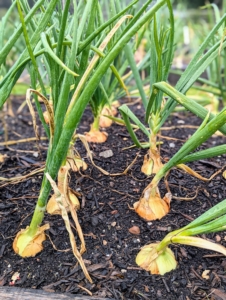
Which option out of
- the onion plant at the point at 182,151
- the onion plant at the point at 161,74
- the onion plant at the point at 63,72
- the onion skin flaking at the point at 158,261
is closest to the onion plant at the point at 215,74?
the onion plant at the point at 161,74

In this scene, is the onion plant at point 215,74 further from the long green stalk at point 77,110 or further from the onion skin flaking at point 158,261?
the onion skin flaking at point 158,261

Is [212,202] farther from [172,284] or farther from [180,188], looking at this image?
[172,284]

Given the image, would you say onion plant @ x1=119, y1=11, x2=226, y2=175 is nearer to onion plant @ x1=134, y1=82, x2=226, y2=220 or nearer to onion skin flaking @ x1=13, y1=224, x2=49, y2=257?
onion plant @ x1=134, y1=82, x2=226, y2=220

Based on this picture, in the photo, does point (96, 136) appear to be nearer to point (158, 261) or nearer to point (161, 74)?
point (161, 74)

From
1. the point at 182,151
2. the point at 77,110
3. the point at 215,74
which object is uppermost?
the point at 77,110

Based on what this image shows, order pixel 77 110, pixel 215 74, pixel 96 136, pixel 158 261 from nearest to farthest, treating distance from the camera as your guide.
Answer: pixel 77 110 → pixel 158 261 → pixel 96 136 → pixel 215 74

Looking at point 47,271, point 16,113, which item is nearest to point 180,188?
point 47,271

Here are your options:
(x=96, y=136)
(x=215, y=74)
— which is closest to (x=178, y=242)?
(x=96, y=136)
